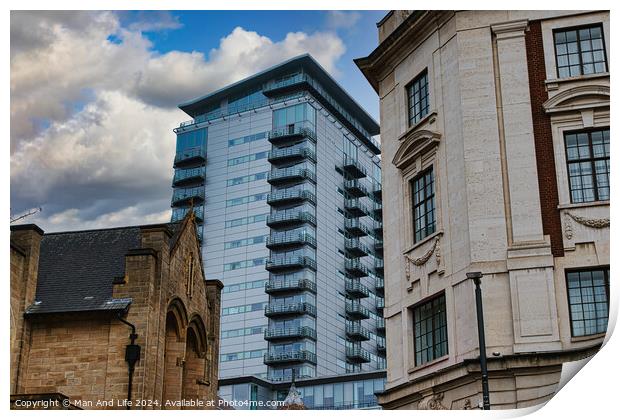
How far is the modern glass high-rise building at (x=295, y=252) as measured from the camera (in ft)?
248

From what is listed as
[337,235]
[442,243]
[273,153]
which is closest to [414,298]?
[442,243]

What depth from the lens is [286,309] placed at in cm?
11069

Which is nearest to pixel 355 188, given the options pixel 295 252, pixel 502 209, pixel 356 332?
pixel 295 252

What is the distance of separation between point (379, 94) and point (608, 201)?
12.2m

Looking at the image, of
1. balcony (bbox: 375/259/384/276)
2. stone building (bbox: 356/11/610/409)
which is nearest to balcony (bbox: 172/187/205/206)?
stone building (bbox: 356/11/610/409)

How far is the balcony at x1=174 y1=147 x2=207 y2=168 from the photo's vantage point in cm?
4107

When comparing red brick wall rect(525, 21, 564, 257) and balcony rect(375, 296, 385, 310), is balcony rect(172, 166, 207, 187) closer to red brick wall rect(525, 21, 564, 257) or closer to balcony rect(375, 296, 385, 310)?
red brick wall rect(525, 21, 564, 257)

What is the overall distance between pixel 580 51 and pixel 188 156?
19.7 metres

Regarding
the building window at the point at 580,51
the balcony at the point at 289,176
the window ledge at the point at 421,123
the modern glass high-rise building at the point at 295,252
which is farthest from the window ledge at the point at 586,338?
the balcony at the point at 289,176

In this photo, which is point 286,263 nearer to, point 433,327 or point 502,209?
point 433,327

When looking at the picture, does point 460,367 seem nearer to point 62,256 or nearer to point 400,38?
point 400,38

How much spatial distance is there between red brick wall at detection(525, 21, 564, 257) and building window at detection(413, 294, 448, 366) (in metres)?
4.48
